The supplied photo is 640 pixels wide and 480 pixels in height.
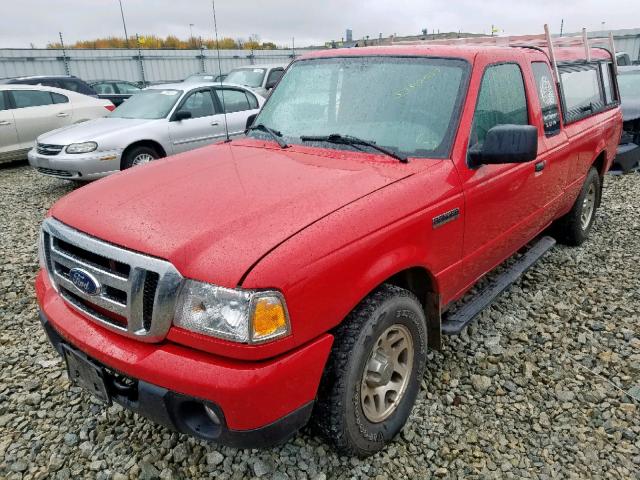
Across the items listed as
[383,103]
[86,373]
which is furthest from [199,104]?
[86,373]

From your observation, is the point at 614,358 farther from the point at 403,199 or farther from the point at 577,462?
the point at 403,199

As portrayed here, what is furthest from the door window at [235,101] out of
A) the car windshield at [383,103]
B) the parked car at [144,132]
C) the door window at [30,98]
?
the car windshield at [383,103]

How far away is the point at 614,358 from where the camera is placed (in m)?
3.13

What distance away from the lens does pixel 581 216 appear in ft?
15.4

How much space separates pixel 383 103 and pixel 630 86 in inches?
318

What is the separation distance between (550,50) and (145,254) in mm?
3340

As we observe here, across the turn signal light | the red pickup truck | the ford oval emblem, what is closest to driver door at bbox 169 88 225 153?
the red pickup truck

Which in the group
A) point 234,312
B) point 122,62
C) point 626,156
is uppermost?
point 122,62

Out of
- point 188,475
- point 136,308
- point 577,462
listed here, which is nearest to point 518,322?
point 577,462

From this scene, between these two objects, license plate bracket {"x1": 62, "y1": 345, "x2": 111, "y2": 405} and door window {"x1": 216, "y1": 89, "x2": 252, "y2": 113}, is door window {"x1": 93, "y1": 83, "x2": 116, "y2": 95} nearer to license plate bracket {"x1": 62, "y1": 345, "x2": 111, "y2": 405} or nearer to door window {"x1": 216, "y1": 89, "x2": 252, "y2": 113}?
door window {"x1": 216, "y1": 89, "x2": 252, "y2": 113}

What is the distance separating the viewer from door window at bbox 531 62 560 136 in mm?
3443

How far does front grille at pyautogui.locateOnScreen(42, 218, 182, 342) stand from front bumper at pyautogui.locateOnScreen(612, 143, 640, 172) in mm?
6865

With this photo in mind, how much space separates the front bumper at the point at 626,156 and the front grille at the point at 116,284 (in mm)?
6865

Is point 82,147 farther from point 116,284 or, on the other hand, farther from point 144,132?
point 116,284
